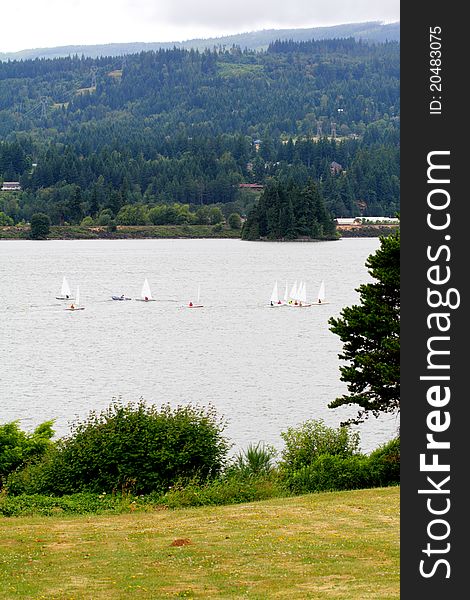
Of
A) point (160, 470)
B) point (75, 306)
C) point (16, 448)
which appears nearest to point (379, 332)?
point (160, 470)

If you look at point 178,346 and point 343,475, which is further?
point 178,346

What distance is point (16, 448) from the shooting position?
30500 millimetres

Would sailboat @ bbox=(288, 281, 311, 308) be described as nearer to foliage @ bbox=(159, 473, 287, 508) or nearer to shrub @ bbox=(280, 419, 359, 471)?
shrub @ bbox=(280, 419, 359, 471)

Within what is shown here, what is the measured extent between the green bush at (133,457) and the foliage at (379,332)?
4.51 metres

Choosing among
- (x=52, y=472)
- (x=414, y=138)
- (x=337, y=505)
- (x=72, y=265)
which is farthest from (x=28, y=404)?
(x=72, y=265)

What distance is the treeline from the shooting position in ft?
622

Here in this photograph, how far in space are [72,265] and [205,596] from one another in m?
138

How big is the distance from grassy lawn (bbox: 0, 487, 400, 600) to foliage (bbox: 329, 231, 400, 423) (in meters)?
5.94

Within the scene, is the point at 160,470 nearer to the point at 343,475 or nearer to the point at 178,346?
the point at 343,475

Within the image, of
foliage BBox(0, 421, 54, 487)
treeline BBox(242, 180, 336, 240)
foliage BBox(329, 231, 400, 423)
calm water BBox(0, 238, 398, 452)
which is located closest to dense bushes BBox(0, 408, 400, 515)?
foliage BBox(0, 421, 54, 487)

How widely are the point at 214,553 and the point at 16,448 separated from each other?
Result: 47.2 ft

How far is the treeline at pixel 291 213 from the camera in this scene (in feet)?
622

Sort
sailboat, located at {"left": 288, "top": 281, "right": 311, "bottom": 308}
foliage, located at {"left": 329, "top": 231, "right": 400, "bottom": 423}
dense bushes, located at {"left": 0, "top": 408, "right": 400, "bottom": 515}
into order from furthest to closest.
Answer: sailboat, located at {"left": 288, "top": 281, "right": 311, "bottom": 308} → foliage, located at {"left": 329, "top": 231, "right": 400, "bottom": 423} → dense bushes, located at {"left": 0, "top": 408, "right": 400, "bottom": 515}

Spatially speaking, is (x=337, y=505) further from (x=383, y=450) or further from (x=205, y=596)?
(x=205, y=596)
